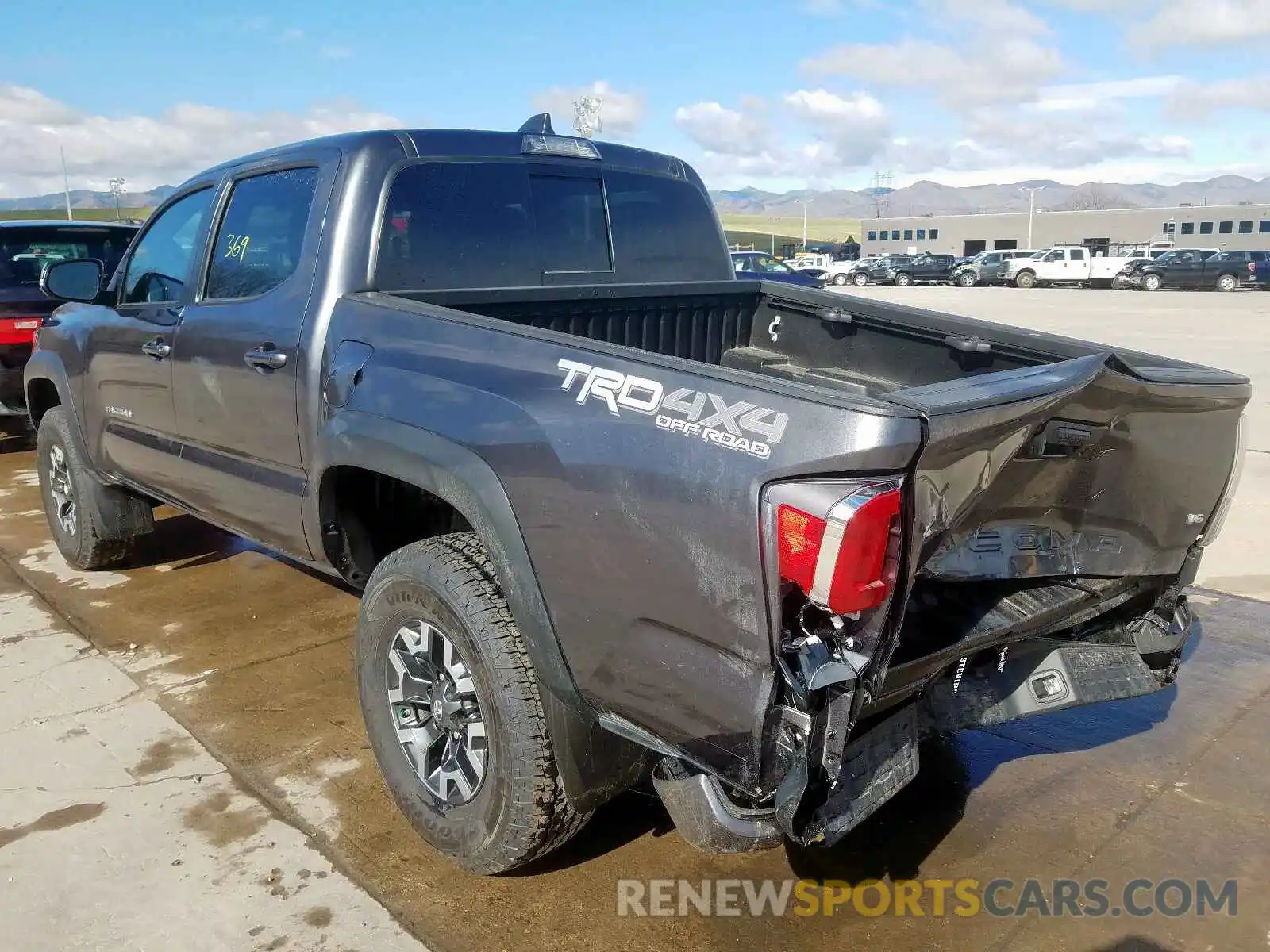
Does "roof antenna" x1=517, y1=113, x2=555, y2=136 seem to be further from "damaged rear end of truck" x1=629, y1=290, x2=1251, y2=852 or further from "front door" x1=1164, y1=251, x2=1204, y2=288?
"front door" x1=1164, y1=251, x2=1204, y2=288

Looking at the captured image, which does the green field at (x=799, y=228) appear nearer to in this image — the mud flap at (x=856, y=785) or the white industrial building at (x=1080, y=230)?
the white industrial building at (x=1080, y=230)

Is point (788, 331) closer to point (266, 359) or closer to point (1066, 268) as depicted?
point (266, 359)

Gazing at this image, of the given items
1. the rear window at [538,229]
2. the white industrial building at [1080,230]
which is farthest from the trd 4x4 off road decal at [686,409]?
the white industrial building at [1080,230]

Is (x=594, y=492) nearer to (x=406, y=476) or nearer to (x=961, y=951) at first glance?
(x=406, y=476)

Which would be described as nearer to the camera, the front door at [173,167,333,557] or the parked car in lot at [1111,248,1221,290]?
the front door at [173,167,333,557]

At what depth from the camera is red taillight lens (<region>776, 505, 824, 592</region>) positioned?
191cm

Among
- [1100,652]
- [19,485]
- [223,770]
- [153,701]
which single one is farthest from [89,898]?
[19,485]

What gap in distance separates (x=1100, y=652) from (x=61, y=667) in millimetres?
3978

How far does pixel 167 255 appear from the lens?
428cm

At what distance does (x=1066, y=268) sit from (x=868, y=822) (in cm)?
3959

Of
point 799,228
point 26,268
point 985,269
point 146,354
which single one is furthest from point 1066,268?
point 799,228

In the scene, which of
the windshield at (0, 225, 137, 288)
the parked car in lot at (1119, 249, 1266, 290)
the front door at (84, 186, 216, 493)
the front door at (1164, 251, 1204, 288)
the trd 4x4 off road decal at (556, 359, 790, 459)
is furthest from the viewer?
the front door at (1164, 251, 1204, 288)

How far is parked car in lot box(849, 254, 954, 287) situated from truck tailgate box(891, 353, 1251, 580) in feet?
138

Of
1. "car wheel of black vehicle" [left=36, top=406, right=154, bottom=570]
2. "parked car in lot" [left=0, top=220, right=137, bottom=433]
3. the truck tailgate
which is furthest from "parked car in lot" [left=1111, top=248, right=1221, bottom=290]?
"car wheel of black vehicle" [left=36, top=406, right=154, bottom=570]
